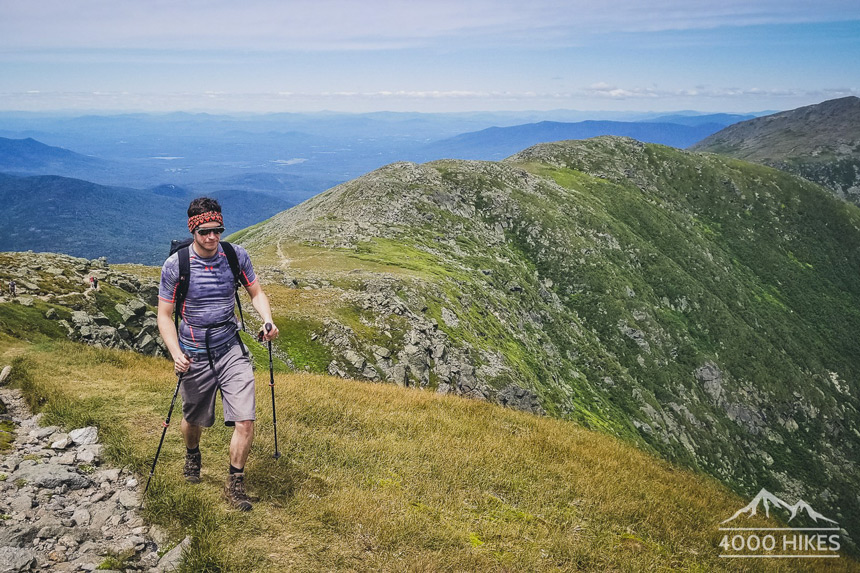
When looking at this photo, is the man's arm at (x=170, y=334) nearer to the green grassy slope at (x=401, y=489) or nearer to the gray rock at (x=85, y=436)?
the green grassy slope at (x=401, y=489)

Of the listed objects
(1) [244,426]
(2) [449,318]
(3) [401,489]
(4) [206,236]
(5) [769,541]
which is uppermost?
(4) [206,236]

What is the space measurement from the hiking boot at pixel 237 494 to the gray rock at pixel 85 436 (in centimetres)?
408

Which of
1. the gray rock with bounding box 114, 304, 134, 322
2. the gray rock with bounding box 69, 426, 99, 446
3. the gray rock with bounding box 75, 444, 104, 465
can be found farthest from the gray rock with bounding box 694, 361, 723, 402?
the gray rock with bounding box 75, 444, 104, 465

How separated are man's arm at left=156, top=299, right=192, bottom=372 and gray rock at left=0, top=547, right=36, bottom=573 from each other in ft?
10.4

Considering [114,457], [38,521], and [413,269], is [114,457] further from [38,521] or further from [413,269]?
[413,269]

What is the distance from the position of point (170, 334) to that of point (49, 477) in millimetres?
3745

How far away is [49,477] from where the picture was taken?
882 centimetres

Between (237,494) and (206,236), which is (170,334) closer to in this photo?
(206,236)

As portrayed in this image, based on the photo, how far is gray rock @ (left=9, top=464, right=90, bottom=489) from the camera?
8.73m

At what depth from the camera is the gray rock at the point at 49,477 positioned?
28.6 feet

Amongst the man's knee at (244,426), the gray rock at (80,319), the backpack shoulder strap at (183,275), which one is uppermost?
the backpack shoulder strap at (183,275)

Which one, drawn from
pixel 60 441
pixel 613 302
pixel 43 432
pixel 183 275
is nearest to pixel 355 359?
pixel 43 432

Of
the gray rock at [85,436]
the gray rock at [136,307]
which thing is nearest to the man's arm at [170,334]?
the gray rock at [85,436]

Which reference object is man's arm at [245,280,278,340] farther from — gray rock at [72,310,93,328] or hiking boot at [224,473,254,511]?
gray rock at [72,310,93,328]
